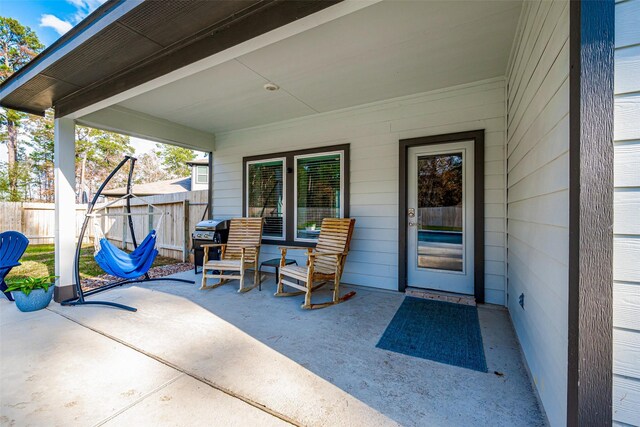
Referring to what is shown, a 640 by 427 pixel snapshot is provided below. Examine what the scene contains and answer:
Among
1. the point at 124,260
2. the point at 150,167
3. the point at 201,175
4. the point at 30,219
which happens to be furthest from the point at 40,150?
the point at 124,260

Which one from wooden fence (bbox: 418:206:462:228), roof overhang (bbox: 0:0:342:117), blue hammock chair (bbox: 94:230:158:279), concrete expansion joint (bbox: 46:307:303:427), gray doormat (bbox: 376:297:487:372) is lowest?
concrete expansion joint (bbox: 46:307:303:427)

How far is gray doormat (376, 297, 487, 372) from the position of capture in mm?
2276

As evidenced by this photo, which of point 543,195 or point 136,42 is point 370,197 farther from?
point 136,42

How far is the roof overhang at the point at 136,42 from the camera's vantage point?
6.31 ft

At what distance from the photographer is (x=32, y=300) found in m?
3.29

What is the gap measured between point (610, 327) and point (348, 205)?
3368 millimetres

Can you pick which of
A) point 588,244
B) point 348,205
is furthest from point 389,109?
point 588,244

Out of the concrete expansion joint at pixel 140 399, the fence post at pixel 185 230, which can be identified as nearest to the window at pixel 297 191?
the fence post at pixel 185 230

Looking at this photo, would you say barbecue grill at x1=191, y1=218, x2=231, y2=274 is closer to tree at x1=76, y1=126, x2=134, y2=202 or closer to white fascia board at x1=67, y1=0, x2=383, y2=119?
white fascia board at x1=67, y1=0, x2=383, y2=119

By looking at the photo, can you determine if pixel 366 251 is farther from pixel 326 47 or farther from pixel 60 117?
pixel 60 117

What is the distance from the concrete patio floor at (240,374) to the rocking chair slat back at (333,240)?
0.82 metres

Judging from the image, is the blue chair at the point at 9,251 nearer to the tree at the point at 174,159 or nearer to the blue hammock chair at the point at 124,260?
the blue hammock chair at the point at 124,260

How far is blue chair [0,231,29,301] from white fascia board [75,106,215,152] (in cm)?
186

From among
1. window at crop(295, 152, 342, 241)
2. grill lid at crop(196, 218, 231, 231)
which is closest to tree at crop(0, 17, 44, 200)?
grill lid at crop(196, 218, 231, 231)
